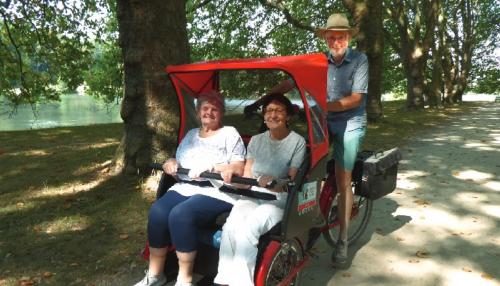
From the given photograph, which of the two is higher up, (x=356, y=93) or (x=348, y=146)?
(x=356, y=93)

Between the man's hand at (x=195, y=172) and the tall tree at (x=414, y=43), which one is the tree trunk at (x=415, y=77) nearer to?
the tall tree at (x=414, y=43)

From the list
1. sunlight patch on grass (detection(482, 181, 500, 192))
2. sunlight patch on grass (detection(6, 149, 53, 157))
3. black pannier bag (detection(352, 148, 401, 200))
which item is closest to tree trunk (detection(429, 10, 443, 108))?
sunlight patch on grass (detection(482, 181, 500, 192))

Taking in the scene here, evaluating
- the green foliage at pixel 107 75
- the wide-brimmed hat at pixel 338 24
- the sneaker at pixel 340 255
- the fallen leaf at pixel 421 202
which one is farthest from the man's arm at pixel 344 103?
the green foliage at pixel 107 75

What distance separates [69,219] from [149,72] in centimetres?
226

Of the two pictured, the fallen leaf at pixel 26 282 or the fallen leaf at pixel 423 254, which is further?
the fallen leaf at pixel 423 254

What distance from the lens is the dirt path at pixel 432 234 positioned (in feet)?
12.7

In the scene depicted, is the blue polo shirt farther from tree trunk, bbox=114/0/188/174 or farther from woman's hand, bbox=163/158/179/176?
tree trunk, bbox=114/0/188/174

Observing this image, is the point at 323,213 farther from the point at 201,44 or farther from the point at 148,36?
the point at 201,44

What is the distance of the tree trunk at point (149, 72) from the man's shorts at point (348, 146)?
121 inches

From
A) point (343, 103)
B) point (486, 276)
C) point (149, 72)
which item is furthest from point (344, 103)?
point (149, 72)

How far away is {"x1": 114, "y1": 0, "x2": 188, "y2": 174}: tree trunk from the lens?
6199 millimetres

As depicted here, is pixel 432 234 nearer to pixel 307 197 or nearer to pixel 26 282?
pixel 307 197

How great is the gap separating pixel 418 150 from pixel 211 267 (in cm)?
774

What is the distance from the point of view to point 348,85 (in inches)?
151
